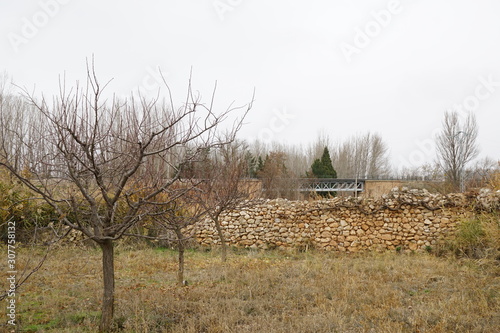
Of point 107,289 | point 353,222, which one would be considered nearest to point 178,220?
point 107,289

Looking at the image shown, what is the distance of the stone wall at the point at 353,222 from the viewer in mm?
10664

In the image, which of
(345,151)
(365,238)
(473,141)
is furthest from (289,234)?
(345,151)

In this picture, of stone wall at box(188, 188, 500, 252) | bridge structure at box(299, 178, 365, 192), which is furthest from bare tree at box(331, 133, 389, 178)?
stone wall at box(188, 188, 500, 252)

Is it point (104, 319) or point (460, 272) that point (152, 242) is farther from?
point (460, 272)

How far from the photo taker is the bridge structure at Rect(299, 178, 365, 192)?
2586cm

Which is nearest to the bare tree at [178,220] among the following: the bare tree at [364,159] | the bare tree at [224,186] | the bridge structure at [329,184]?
the bare tree at [224,186]

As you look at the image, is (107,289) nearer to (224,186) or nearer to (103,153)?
(103,153)

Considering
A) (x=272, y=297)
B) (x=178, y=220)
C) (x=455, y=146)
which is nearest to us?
(x=272, y=297)

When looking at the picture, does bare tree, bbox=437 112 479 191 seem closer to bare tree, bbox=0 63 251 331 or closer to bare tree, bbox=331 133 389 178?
bare tree, bbox=331 133 389 178

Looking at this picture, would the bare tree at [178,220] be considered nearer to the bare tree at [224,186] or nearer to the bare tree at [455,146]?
the bare tree at [224,186]

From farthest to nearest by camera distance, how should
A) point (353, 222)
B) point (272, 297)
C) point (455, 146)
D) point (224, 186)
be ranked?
1. point (455, 146)
2. point (353, 222)
3. point (224, 186)
4. point (272, 297)

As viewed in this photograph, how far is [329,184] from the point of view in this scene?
107 ft

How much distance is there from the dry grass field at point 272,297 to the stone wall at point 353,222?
235 centimetres

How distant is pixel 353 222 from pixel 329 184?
71.2 feet
